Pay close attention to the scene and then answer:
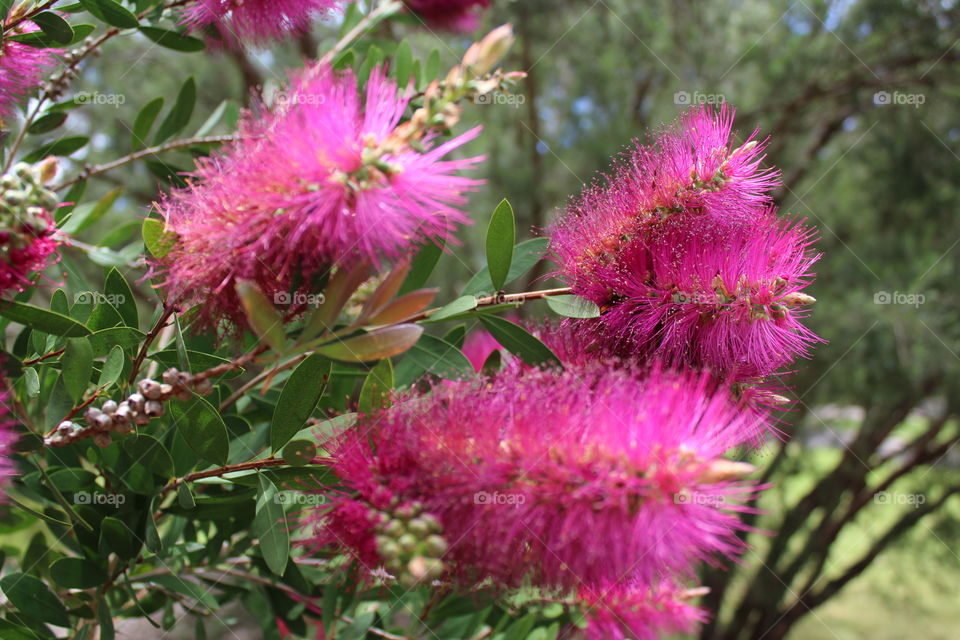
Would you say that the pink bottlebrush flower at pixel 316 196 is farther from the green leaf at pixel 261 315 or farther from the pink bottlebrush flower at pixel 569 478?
the pink bottlebrush flower at pixel 569 478

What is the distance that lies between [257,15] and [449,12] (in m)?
0.73

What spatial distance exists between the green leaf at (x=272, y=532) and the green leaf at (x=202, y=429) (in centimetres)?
7

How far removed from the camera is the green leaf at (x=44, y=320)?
69 centimetres

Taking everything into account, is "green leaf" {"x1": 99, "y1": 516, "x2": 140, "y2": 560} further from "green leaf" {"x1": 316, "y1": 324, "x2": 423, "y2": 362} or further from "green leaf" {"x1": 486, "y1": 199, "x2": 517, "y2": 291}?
"green leaf" {"x1": 486, "y1": 199, "x2": 517, "y2": 291}

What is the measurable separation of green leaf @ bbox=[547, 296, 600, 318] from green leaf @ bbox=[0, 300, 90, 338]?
516 mm

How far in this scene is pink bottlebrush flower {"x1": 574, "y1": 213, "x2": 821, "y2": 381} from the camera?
0.76 meters

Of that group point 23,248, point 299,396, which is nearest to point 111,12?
point 23,248

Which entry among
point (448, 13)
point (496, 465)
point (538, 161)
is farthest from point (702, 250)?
point (538, 161)

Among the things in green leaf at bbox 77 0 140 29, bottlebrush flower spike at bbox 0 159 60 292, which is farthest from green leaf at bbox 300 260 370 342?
green leaf at bbox 77 0 140 29

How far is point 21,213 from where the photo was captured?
22.0 inches

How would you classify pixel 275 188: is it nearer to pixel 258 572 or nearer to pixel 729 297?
pixel 729 297

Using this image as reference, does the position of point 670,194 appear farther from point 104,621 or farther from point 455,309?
point 104,621

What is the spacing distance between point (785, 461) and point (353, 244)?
146 inches

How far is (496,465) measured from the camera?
601mm
